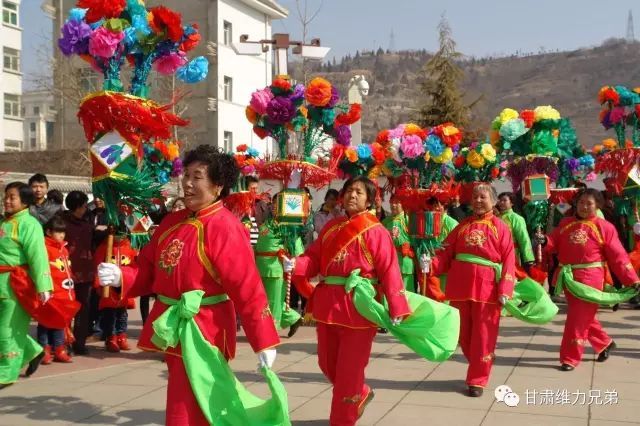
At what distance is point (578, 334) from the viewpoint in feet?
22.9

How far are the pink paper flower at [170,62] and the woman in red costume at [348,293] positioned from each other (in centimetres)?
157

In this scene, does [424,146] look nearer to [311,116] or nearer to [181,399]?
[311,116]

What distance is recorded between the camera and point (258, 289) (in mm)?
3857

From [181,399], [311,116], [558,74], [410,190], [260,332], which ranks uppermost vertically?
[558,74]

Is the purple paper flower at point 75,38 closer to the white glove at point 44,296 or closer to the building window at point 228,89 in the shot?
the white glove at point 44,296

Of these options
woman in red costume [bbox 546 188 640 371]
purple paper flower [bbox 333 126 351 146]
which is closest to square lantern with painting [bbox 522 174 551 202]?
woman in red costume [bbox 546 188 640 371]

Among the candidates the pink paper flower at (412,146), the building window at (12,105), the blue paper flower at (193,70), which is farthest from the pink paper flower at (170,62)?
the building window at (12,105)

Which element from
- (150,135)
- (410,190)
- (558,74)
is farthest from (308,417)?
(558,74)

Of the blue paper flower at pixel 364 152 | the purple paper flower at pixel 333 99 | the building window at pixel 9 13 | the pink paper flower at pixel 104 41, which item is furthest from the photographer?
the building window at pixel 9 13

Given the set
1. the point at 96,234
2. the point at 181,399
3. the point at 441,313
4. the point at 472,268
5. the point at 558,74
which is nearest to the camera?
the point at 181,399

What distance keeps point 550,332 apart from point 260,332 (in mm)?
6178

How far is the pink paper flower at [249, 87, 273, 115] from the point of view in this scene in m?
7.72

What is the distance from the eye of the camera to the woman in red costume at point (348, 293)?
193 inches

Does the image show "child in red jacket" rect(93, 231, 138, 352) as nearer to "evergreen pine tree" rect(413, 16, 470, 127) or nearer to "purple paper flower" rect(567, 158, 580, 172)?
"purple paper flower" rect(567, 158, 580, 172)
